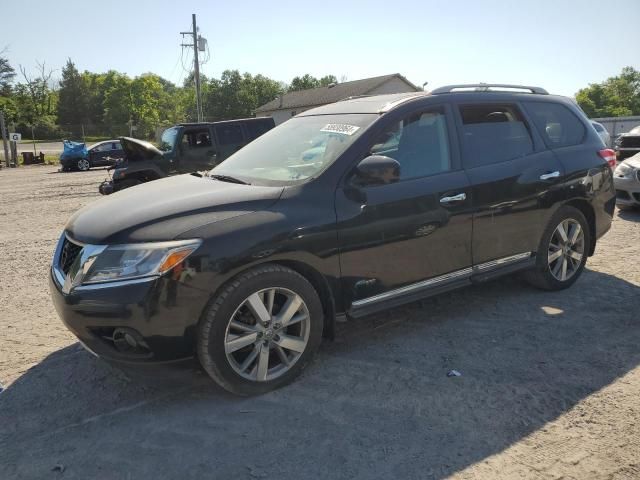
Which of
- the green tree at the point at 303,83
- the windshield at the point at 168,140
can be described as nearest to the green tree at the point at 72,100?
the green tree at the point at 303,83

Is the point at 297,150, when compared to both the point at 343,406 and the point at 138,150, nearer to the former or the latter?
the point at 343,406

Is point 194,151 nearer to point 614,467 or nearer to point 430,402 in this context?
point 430,402

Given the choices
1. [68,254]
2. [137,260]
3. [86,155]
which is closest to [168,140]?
[68,254]

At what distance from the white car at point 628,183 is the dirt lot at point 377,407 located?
4.79 metres

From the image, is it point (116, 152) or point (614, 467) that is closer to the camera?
point (614, 467)

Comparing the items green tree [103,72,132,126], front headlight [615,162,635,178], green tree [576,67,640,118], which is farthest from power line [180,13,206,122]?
green tree [576,67,640,118]

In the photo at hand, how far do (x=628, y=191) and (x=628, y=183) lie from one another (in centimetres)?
13

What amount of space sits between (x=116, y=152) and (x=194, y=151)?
1945cm

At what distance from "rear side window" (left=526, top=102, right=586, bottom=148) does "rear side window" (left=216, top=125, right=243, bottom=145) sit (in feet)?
26.4

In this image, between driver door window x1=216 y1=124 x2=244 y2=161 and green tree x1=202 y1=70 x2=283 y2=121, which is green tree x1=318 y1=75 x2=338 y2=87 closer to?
green tree x1=202 y1=70 x2=283 y2=121

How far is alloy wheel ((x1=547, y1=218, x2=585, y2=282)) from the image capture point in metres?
4.64

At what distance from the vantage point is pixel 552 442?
2.59 m

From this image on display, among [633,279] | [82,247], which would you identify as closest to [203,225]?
[82,247]

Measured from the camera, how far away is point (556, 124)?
15.5ft
